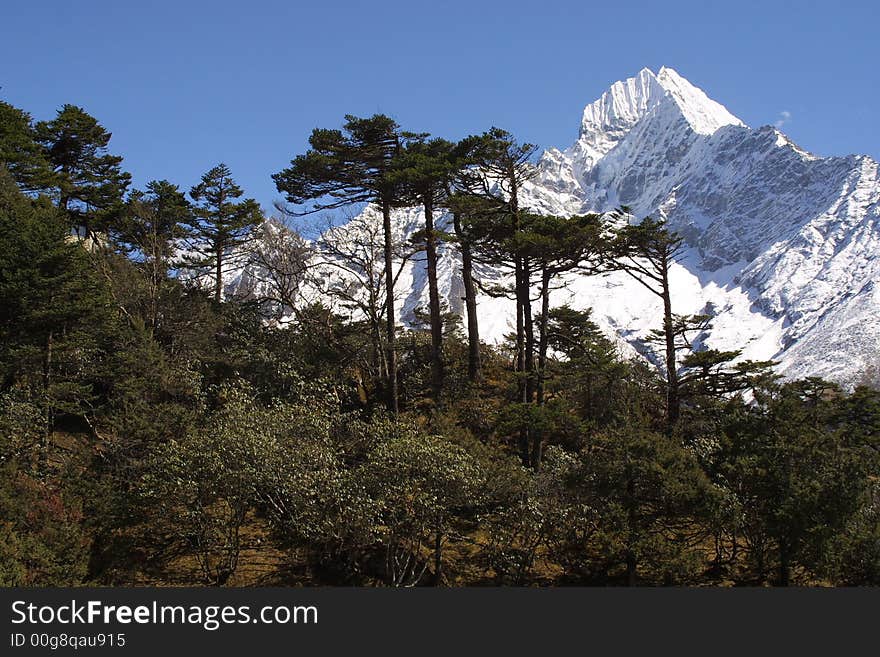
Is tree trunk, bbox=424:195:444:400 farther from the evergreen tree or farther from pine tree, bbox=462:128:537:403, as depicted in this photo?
the evergreen tree

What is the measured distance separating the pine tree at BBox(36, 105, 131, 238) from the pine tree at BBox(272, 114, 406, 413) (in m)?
10.5

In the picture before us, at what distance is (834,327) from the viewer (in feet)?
553

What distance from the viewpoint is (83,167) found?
30609 millimetres

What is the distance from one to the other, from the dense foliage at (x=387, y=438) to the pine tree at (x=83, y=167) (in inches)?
121

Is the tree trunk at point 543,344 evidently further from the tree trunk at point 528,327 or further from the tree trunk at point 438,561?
the tree trunk at point 438,561

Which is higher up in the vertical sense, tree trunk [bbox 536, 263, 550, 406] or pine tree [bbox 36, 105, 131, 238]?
pine tree [bbox 36, 105, 131, 238]

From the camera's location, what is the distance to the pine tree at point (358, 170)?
76.8ft

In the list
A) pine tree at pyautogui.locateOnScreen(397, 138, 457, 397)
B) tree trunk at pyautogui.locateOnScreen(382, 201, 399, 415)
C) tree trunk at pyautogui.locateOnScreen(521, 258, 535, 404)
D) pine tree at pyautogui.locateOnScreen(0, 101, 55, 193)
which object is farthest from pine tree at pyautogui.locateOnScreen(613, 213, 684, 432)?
pine tree at pyautogui.locateOnScreen(0, 101, 55, 193)

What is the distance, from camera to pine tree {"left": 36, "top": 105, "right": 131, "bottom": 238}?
97.3 ft

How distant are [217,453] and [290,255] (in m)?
12.5

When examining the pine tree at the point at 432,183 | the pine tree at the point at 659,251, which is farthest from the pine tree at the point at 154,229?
the pine tree at the point at 659,251

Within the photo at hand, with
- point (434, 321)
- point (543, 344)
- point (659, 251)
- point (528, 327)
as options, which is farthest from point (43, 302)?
point (659, 251)

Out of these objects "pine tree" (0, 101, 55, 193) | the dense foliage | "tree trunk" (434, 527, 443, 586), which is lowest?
"tree trunk" (434, 527, 443, 586)

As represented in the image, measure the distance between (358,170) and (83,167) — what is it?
14.4 metres
